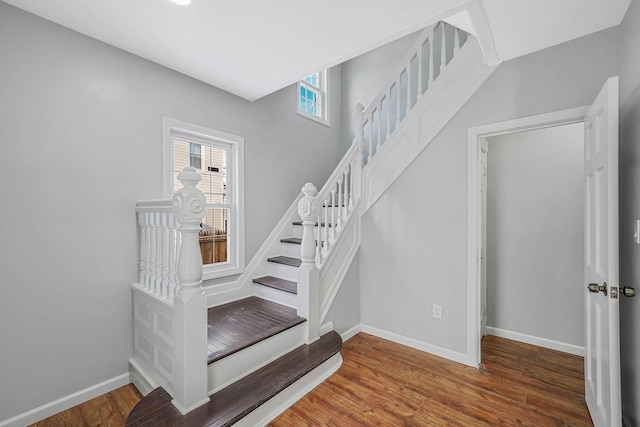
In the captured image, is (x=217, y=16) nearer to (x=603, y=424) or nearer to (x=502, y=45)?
(x=502, y=45)

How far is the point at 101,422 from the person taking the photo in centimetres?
181

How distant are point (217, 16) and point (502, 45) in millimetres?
2122

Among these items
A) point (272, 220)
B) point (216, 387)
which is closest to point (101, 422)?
point (216, 387)

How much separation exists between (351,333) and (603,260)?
7.33 ft

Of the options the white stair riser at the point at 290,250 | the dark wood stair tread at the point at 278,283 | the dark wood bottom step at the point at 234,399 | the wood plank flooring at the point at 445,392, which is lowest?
the wood plank flooring at the point at 445,392

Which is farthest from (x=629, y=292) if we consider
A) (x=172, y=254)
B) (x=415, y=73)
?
(x=415, y=73)

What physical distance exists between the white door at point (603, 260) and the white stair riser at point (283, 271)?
7.69 feet

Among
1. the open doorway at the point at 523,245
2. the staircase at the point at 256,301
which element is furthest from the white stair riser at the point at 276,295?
the open doorway at the point at 523,245

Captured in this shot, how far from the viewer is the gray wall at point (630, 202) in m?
1.51

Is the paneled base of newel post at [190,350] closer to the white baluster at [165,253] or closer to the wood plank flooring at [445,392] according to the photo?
the white baluster at [165,253]

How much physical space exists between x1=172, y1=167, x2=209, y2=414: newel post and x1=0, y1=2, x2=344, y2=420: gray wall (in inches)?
36.4

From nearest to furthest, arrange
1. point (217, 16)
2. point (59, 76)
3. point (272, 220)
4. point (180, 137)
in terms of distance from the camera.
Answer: point (217, 16) < point (59, 76) < point (180, 137) < point (272, 220)

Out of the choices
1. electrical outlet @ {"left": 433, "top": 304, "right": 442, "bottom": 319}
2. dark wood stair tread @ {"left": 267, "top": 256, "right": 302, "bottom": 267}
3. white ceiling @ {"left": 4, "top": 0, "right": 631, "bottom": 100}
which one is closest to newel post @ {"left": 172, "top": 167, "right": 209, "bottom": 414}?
white ceiling @ {"left": 4, "top": 0, "right": 631, "bottom": 100}

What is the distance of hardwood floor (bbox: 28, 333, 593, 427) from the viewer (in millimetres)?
1838
